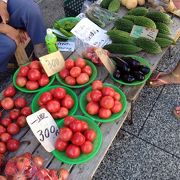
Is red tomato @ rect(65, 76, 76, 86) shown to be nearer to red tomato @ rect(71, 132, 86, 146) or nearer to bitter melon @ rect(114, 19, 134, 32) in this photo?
red tomato @ rect(71, 132, 86, 146)

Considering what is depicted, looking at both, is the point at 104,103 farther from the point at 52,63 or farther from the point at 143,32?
the point at 143,32

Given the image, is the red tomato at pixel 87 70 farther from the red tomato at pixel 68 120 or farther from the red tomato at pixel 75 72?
the red tomato at pixel 68 120

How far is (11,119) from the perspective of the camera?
196 cm

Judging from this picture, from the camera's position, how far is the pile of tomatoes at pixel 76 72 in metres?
2.10

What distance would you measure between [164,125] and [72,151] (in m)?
1.16

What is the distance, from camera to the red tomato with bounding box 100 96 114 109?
72.4 inches

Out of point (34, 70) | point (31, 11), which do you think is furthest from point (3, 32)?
point (34, 70)

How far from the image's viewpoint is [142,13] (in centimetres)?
267

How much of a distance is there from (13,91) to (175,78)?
158 centimetres

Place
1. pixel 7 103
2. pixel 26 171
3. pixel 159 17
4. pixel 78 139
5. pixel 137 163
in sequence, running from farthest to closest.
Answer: pixel 159 17 < pixel 137 163 < pixel 7 103 < pixel 78 139 < pixel 26 171

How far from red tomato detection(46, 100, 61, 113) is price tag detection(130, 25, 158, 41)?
1061 millimetres

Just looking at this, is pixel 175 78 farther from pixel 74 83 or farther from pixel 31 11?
pixel 31 11

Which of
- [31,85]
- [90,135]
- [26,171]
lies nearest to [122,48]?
[31,85]

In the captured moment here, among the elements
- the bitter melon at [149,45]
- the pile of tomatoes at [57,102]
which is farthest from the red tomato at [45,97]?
the bitter melon at [149,45]
